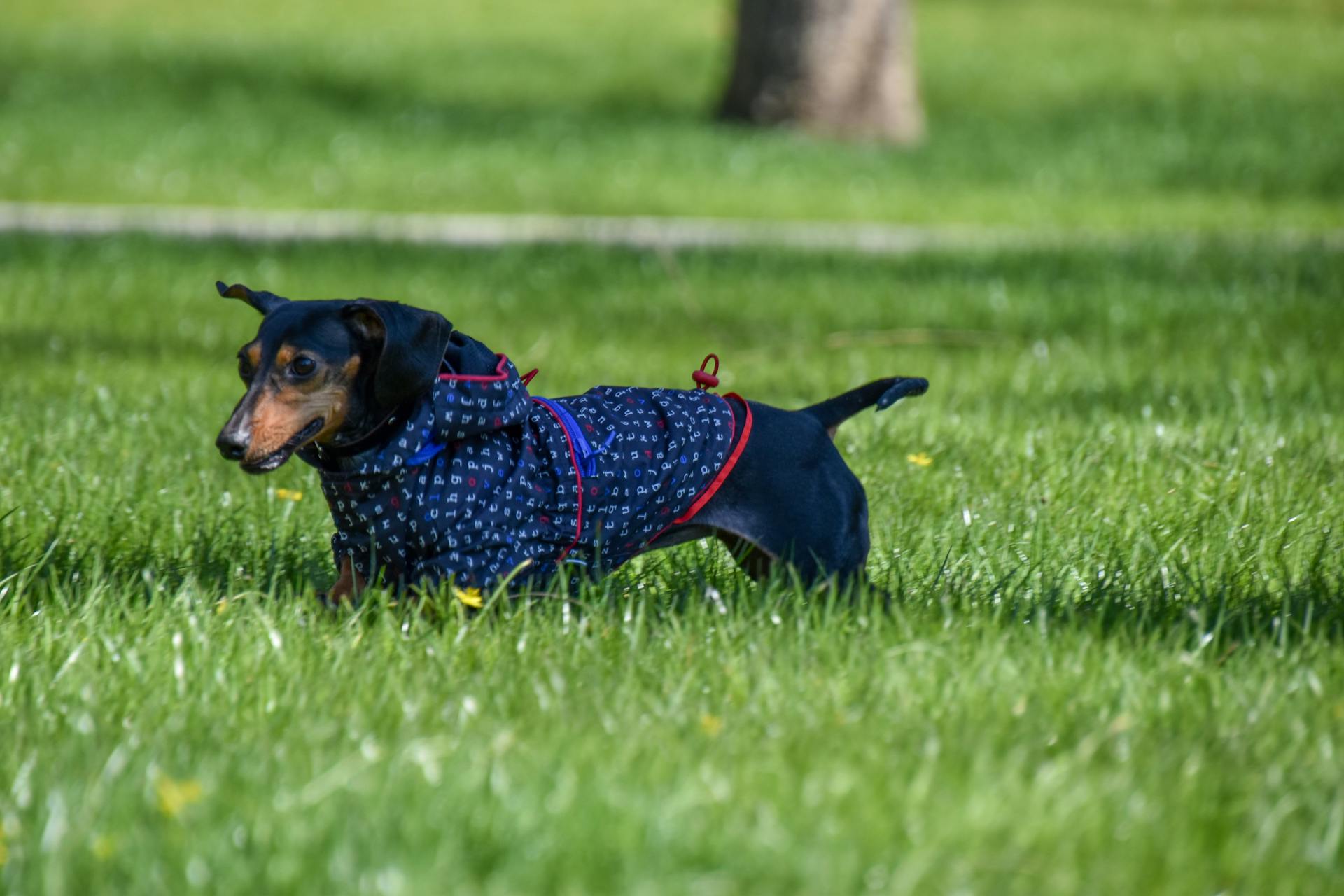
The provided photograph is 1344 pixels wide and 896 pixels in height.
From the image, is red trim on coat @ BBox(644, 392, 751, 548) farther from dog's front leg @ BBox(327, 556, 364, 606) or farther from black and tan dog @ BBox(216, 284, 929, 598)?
dog's front leg @ BBox(327, 556, 364, 606)

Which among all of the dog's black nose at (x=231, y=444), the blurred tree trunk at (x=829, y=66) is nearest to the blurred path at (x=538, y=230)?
the blurred tree trunk at (x=829, y=66)

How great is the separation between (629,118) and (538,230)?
21.5ft

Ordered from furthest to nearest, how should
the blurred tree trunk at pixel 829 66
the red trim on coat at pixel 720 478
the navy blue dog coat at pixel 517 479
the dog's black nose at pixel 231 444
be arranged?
the blurred tree trunk at pixel 829 66 → the red trim on coat at pixel 720 478 → the navy blue dog coat at pixel 517 479 → the dog's black nose at pixel 231 444

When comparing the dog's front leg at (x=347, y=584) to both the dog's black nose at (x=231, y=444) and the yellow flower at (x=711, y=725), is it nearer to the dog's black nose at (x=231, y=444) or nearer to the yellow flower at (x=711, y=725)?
the dog's black nose at (x=231, y=444)

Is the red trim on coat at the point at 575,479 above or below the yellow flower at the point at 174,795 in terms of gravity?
above

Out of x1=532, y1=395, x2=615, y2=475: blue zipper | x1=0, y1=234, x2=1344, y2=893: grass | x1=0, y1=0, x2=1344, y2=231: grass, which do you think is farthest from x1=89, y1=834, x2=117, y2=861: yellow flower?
x1=0, y1=0, x2=1344, y2=231: grass

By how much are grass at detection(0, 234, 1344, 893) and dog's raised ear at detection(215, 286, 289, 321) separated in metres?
0.60

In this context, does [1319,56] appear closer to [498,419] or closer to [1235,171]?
[1235,171]

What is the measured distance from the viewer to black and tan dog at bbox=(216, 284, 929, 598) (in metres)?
3.13

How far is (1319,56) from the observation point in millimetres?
→ 20750

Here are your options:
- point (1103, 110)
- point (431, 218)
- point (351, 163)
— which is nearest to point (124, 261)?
point (431, 218)

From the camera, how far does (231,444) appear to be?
9.77ft

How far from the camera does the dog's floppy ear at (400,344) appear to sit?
3.12 metres

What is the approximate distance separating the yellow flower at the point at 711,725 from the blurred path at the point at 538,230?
7147 mm
